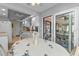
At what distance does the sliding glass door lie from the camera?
3.51ft

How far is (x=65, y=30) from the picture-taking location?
42.8 inches

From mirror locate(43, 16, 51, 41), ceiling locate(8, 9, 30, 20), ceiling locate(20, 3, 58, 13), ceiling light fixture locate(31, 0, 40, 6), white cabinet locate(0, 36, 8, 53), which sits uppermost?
ceiling light fixture locate(31, 0, 40, 6)

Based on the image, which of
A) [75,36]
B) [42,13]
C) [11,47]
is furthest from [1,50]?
[75,36]

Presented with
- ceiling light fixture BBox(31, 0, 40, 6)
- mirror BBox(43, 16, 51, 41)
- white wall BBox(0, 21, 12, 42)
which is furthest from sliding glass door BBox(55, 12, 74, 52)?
white wall BBox(0, 21, 12, 42)

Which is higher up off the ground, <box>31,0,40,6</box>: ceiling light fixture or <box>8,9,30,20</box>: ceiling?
<box>31,0,40,6</box>: ceiling light fixture

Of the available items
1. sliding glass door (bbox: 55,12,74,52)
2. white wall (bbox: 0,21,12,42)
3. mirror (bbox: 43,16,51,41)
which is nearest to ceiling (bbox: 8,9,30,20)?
white wall (bbox: 0,21,12,42)

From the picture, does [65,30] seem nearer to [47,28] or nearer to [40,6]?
[47,28]

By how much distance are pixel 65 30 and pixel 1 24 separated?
1.82 ft

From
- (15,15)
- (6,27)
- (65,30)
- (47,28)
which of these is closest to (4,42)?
(6,27)

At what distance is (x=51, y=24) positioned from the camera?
1.14 metres

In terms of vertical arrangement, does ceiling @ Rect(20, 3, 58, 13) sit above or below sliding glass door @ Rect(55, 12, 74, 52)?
above

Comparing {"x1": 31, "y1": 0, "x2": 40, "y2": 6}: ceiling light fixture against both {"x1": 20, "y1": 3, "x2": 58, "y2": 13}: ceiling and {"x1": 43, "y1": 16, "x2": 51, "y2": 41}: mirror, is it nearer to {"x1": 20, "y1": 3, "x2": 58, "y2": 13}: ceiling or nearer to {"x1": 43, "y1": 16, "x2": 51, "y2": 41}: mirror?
{"x1": 20, "y1": 3, "x2": 58, "y2": 13}: ceiling

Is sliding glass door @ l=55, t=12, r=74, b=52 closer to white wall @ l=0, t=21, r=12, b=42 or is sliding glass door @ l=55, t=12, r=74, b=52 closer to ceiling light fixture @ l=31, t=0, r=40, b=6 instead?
ceiling light fixture @ l=31, t=0, r=40, b=6

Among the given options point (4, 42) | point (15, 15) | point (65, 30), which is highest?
point (15, 15)
